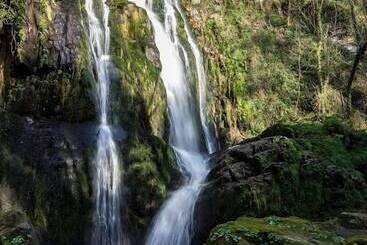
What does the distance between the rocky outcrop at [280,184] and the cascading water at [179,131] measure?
438 millimetres

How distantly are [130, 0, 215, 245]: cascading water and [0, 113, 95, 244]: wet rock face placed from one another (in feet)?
5.51

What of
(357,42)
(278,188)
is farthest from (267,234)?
(357,42)

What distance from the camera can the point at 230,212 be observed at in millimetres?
10484

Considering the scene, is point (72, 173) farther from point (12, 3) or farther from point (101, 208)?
point (12, 3)

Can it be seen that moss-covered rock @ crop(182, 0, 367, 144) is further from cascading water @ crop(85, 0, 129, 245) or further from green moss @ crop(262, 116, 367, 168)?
cascading water @ crop(85, 0, 129, 245)

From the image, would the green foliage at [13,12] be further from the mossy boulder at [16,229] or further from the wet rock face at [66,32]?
the mossy boulder at [16,229]

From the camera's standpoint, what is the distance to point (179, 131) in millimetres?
15531

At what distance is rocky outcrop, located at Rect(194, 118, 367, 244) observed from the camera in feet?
34.7

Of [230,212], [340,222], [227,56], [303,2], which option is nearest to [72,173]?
[230,212]

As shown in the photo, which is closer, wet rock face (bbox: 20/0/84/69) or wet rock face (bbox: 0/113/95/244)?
wet rock face (bbox: 0/113/95/244)

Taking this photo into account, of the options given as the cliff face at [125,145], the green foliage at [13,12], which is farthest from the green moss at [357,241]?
the green foliage at [13,12]

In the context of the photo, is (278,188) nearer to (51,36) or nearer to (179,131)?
(179,131)

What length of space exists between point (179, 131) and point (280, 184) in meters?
5.27

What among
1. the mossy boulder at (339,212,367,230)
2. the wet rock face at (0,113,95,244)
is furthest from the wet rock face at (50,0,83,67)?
the mossy boulder at (339,212,367,230)
